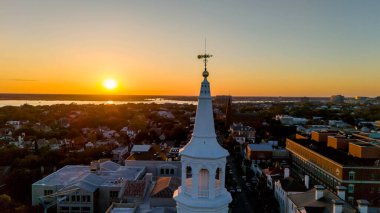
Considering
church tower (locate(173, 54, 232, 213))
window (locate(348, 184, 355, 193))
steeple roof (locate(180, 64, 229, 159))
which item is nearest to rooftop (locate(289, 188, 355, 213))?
window (locate(348, 184, 355, 193))

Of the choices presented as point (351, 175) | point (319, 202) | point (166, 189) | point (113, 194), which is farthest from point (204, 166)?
point (351, 175)

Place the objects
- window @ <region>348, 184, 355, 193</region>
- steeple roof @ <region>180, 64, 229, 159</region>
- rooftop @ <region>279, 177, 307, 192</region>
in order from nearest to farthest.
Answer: steeple roof @ <region>180, 64, 229, 159</region> → rooftop @ <region>279, 177, 307, 192</region> → window @ <region>348, 184, 355, 193</region>

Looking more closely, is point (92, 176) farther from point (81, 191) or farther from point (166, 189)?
point (166, 189)

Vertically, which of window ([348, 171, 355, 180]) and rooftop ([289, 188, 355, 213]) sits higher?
rooftop ([289, 188, 355, 213])

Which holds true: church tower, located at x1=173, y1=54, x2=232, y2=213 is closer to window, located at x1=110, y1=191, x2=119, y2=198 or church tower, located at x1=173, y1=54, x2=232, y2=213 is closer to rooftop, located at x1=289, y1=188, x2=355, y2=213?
rooftop, located at x1=289, y1=188, x2=355, y2=213

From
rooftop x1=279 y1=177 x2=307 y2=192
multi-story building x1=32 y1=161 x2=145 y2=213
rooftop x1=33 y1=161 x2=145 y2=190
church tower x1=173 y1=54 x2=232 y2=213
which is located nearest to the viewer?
church tower x1=173 y1=54 x2=232 y2=213

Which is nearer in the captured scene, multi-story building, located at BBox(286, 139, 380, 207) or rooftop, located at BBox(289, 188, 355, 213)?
rooftop, located at BBox(289, 188, 355, 213)

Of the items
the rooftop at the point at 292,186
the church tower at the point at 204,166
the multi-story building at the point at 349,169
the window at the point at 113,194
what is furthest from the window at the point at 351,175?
the church tower at the point at 204,166
